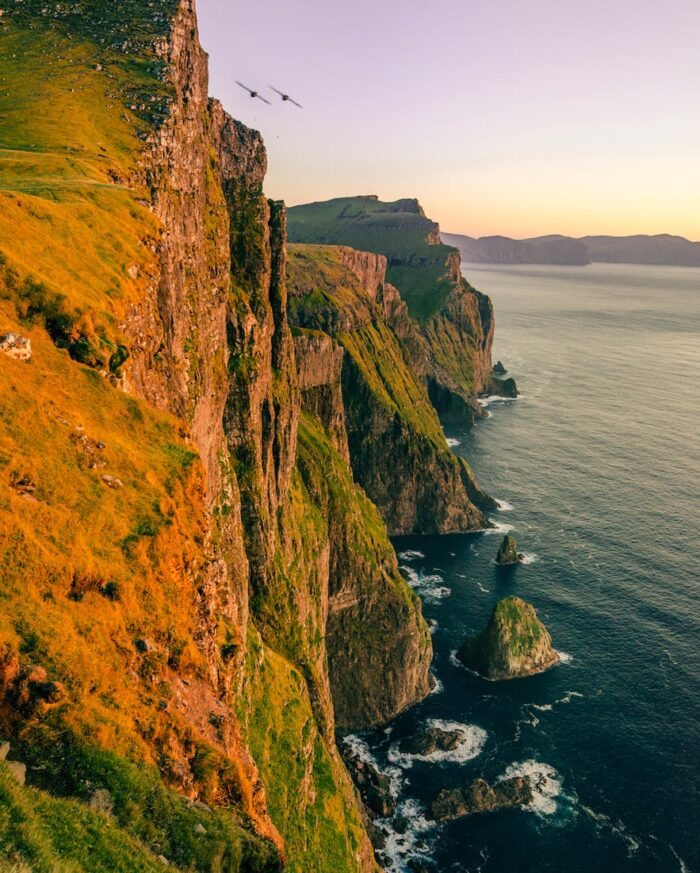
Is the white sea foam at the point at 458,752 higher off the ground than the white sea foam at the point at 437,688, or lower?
lower

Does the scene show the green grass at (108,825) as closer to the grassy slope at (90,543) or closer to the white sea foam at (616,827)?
the grassy slope at (90,543)

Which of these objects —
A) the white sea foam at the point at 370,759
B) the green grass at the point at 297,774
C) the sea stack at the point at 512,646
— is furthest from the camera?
the sea stack at the point at 512,646

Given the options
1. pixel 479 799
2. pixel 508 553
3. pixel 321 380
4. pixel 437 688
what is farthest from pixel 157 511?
pixel 508 553

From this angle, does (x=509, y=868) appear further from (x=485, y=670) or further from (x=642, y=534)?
(x=642, y=534)

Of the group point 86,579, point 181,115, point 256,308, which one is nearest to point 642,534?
point 256,308

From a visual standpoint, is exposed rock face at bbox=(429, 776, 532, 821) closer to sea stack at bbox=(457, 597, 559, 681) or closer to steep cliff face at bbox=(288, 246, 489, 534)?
sea stack at bbox=(457, 597, 559, 681)

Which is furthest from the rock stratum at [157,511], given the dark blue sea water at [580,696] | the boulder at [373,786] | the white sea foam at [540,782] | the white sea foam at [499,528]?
the white sea foam at [499,528]

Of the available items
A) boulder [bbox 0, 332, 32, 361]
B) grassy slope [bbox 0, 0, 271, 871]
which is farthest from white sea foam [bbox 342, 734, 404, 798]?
boulder [bbox 0, 332, 32, 361]

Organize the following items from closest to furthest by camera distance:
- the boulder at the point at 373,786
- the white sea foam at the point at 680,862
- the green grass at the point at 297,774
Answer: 1. the green grass at the point at 297,774
2. the white sea foam at the point at 680,862
3. the boulder at the point at 373,786
